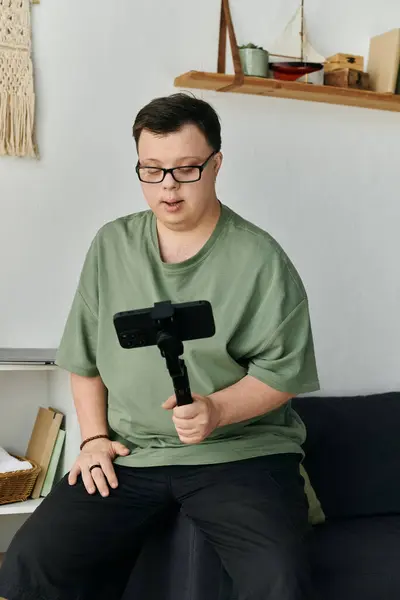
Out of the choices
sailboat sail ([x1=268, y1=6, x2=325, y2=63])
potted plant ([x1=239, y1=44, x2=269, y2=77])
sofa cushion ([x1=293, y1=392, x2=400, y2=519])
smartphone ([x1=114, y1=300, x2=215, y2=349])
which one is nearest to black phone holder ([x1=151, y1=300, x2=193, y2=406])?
smartphone ([x1=114, y1=300, x2=215, y2=349])

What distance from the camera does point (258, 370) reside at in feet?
5.62

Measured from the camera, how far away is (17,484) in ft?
6.95

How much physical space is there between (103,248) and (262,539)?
725mm

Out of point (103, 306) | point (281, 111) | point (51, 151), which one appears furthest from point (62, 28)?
point (103, 306)

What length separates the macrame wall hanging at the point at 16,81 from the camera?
2.22 meters

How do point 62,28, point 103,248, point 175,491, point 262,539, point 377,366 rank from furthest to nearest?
1. point 377,366
2. point 62,28
3. point 103,248
4. point 175,491
5. point 262,539

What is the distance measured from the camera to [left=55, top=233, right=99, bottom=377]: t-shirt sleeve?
71.8 inches

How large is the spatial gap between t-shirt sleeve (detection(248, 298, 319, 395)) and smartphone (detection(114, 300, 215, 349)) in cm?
40

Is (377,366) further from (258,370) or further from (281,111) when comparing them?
(258,370)

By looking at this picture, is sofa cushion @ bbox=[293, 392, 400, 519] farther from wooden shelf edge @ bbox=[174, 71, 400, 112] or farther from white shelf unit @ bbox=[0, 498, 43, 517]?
wooden shelf edge @ bbox=[174, 71, 400, 112]

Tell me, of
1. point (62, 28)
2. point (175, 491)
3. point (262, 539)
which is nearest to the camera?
point (262, 539)

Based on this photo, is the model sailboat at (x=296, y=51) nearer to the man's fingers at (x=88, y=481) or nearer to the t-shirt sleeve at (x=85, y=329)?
the t-shirt sleeve at (x=85, y=329)

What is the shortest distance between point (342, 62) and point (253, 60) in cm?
33

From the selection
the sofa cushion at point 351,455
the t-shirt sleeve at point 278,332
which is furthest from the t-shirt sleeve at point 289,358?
the sofa cushion at point 351,455
